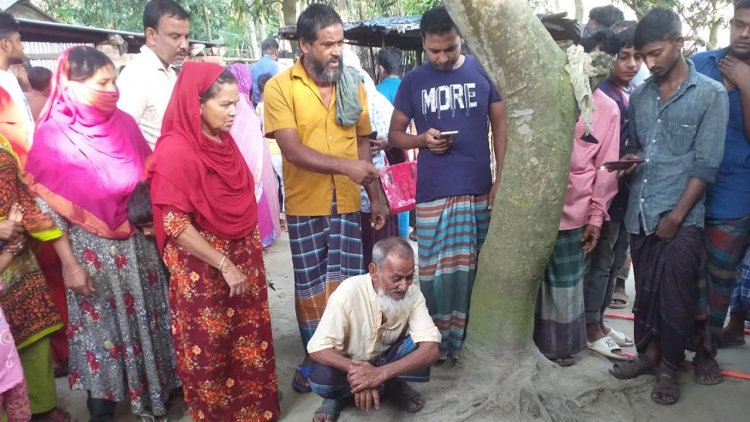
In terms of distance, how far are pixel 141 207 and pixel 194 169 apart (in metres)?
0.44

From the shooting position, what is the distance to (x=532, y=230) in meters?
2.77

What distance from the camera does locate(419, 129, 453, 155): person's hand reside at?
121 inches

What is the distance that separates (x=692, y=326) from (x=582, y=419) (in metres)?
0.81

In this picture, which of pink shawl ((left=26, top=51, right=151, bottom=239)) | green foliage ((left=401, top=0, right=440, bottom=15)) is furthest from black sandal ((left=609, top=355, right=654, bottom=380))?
green foliage ((left=401, top=0, right=440, bottom=15))

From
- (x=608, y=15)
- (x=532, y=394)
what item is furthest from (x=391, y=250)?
(x=608, y=15)

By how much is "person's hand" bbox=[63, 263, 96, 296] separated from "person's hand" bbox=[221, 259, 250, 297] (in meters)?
0.70

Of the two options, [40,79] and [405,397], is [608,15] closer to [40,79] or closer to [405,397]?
[405,397]

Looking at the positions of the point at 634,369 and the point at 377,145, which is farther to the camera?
the point at 377,145

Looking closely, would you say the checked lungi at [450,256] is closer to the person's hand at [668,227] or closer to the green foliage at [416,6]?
the person's hand at [668,227]

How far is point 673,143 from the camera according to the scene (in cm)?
285

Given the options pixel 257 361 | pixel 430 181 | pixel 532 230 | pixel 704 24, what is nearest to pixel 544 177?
pixel 532 230

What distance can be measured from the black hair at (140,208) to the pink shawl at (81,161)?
0.04m

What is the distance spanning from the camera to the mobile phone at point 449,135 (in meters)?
3.06

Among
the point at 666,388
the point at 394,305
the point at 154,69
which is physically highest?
the point at 154,69
